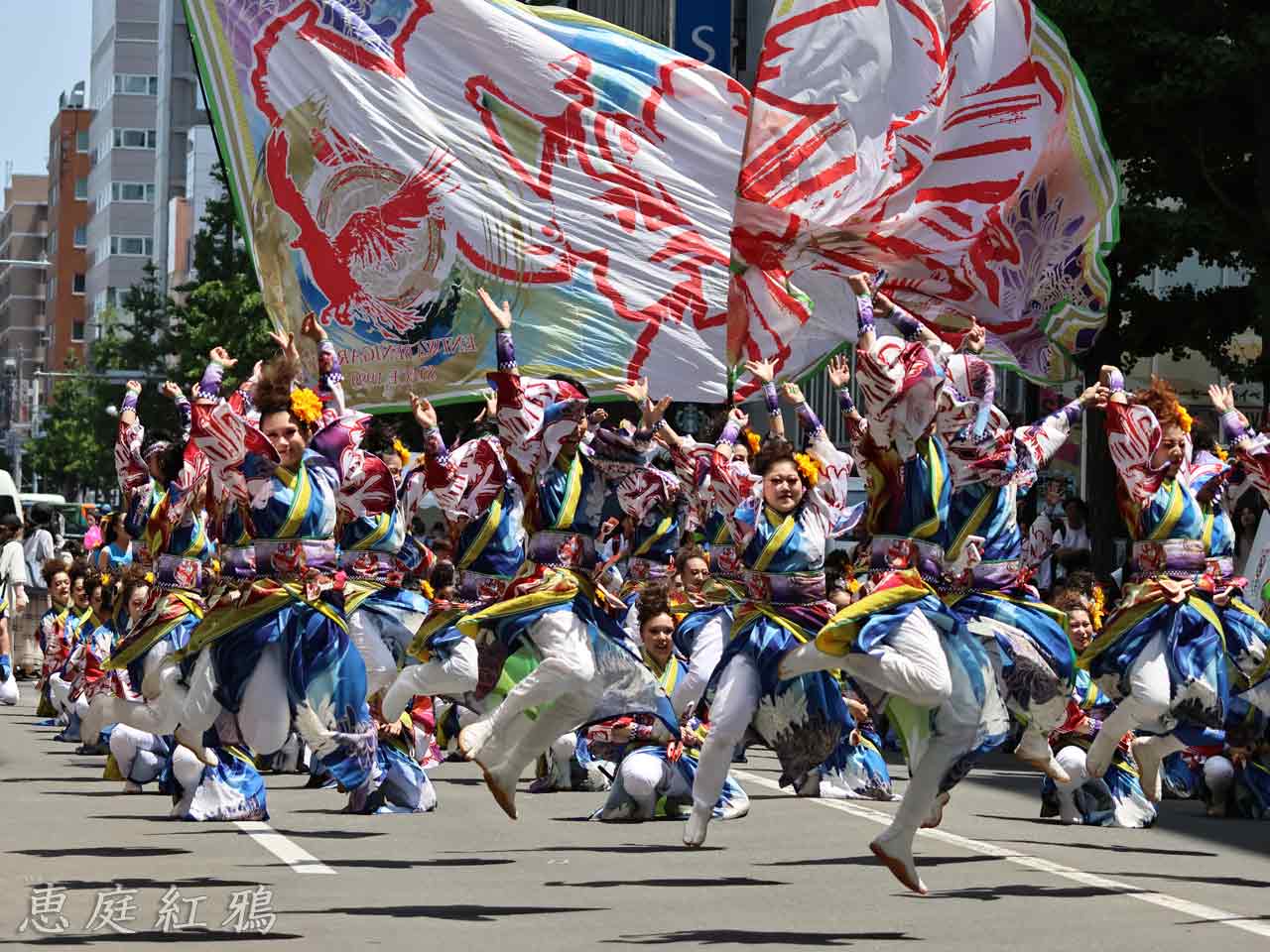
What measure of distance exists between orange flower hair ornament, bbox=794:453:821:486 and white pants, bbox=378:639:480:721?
362 cm

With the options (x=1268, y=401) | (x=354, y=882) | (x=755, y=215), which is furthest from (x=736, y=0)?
(x=354, y=882)

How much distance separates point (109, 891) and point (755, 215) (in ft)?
16.7

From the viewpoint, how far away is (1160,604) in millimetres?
12602

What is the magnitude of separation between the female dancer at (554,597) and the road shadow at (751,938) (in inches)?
80.5

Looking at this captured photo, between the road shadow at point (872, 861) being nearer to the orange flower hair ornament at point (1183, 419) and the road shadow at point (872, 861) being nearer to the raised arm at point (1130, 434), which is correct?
the raised arm at point (1130, 434)

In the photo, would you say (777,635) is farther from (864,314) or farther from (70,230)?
(70,230)

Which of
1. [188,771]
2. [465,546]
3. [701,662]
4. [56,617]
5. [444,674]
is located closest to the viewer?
[188,771]

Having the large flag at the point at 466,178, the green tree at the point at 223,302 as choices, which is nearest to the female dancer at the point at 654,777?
the large flag at the point at 466,178

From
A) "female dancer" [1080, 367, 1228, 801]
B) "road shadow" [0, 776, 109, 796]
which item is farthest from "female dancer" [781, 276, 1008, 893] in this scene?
"road shadow" [0, 776, 109, 796]

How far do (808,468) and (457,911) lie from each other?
112 inches

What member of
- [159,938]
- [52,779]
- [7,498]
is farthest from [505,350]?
[7,498]

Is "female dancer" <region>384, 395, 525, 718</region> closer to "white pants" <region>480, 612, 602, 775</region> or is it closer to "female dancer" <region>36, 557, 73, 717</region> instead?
"white pants" <region>480, 612, 602, 775</region>

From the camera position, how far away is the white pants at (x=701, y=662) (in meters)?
14.4

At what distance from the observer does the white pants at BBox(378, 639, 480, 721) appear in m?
14.6
